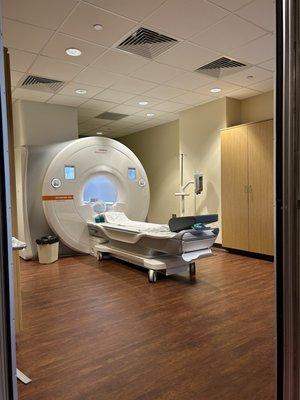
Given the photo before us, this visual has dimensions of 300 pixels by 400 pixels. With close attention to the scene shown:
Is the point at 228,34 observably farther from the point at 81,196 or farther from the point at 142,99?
the point at 81,196

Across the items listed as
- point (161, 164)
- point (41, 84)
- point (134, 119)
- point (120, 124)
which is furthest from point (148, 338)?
point (120, 124)

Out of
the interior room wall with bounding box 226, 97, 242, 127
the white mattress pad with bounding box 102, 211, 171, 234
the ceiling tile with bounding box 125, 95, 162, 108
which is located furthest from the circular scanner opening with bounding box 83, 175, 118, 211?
the interior room wall with bounding box 226, 97, 242, 127

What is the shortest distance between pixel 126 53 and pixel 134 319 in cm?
284

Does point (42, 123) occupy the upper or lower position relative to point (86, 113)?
A: lower

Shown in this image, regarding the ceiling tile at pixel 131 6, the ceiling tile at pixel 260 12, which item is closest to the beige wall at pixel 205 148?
the ceiling tile at pixel 260 12

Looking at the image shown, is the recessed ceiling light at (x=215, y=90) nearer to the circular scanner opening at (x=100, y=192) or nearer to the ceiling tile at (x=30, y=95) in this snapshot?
the circular scanner opening at (x=100, y=192)

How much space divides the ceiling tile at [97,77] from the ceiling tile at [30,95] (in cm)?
88

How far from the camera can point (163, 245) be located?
3516 mm

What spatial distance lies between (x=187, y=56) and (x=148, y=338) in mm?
3081

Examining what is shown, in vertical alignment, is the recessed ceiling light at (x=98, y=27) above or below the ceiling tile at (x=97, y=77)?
above

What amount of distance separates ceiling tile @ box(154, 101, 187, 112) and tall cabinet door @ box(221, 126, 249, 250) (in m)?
1.14

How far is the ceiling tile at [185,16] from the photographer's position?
8.50 ft

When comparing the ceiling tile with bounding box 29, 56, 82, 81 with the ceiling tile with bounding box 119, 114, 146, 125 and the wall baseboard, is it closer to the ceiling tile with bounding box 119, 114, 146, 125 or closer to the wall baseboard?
the ceiling tile with bounding box 119, 114, 146, 125

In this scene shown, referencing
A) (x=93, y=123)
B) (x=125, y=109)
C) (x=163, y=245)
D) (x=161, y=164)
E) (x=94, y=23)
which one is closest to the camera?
(x=94, y=23)
